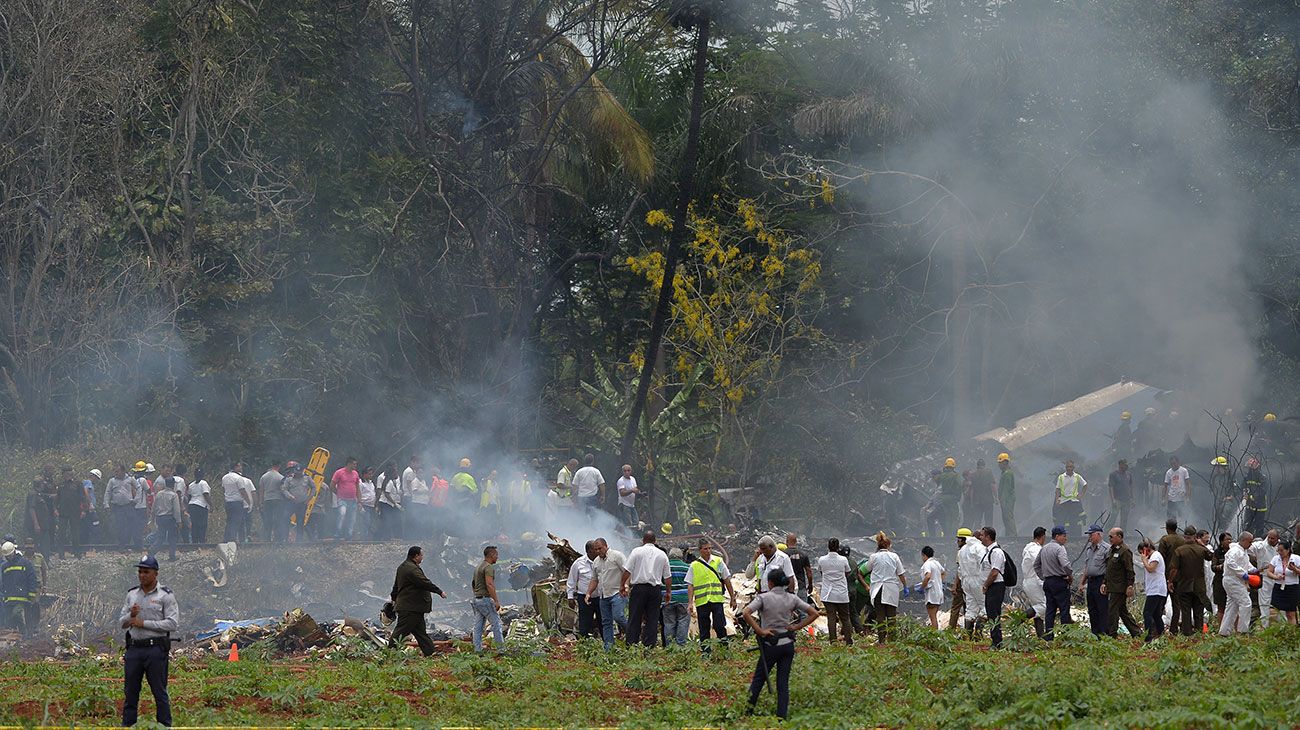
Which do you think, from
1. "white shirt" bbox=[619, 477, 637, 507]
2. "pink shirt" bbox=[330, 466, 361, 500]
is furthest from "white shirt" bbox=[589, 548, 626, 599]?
"pink shirt" bbox=[330, 466, 361, 500]

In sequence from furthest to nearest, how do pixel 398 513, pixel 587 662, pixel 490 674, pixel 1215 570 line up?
pixel 398 513 → pixel 1215 570 → pixel 587 662 → pixel 490 674

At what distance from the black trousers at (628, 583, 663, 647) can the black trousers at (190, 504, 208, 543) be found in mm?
12329

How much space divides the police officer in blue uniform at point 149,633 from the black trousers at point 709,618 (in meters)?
7.31

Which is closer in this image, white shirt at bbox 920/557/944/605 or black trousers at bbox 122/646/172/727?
black trousers at bbox 122/646/172/727

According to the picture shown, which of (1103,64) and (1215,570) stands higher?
(1103,64)

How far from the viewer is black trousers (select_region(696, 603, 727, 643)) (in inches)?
694

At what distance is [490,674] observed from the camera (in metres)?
14.6

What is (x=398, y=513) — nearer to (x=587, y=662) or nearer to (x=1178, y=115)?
(x=587, y=662)

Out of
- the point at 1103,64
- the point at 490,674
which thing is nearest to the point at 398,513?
the point at 490,674

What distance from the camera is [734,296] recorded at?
3500 centimetres

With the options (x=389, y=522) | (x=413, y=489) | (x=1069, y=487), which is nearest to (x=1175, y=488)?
(x=1069, y=487)

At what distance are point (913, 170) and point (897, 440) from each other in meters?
6.76

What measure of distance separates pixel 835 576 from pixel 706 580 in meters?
1.55

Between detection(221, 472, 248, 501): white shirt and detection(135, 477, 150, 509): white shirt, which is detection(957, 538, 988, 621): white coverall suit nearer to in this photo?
detection(221, 472, 248, 501): white shirt
